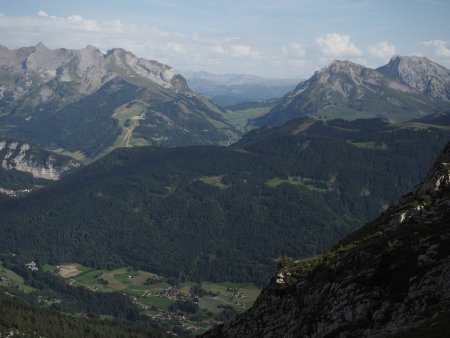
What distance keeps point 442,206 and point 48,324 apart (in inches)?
6250

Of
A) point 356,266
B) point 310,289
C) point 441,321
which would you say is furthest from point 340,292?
point 441,321

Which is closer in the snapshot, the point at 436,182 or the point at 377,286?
the point at 377,286

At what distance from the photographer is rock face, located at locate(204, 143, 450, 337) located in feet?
170

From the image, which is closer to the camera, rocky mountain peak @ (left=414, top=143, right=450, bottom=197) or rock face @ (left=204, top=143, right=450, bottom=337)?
rock face @ (left=204, top=143, right=450, bottom=337)

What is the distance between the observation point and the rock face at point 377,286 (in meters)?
51.8

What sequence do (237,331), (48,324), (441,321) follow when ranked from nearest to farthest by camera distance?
(441,321)
(237,331)
(48,324)

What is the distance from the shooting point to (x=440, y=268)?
52.9 m

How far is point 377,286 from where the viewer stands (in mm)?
57094

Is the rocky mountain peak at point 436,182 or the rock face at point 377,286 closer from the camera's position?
the rock face at point 377,286

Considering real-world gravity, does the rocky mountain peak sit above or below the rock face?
above

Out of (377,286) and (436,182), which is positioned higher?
(436,182)

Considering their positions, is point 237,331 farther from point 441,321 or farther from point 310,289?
point 441,321

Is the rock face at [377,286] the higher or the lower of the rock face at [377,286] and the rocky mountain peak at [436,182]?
the lower

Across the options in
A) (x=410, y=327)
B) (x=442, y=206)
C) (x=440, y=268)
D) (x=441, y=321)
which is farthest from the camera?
(x=442, y=206)
